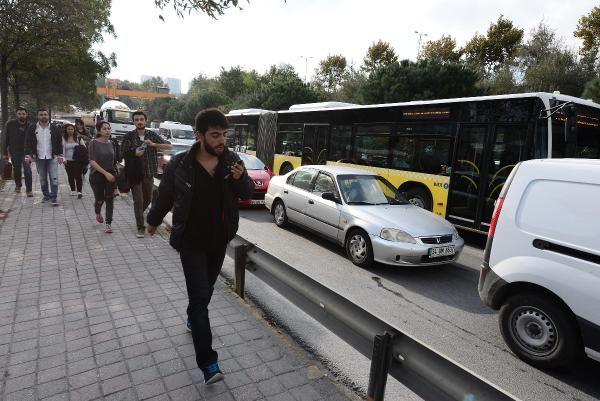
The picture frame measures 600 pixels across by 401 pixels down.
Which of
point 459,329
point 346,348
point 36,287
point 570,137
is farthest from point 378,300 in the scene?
point 570,137

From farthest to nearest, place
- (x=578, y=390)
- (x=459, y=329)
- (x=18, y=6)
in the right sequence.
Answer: (x=18, y=6) < (x=459, y=329) < (x=578, y=390)

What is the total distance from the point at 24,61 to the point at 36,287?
712 inches

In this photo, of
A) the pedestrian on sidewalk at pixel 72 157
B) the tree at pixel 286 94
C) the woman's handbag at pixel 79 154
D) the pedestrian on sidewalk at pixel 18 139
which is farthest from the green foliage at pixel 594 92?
the tree at pixel 286 94

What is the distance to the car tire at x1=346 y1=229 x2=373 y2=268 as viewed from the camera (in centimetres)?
577

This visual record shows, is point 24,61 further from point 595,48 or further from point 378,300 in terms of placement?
point 595,48

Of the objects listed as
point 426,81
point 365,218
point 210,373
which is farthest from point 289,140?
point 426,81

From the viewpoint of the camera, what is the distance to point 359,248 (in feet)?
19.5

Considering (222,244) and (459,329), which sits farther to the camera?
(459,329)

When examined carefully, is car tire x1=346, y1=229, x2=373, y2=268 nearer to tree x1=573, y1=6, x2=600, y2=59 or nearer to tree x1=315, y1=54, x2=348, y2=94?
tree x1=573, y1=6, x2=600, y2=59

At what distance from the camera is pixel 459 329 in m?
4.12

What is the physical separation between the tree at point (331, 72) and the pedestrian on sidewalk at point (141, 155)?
45572 mm

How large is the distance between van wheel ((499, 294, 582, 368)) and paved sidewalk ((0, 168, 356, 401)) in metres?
1.86

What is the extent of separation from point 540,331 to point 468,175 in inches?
202

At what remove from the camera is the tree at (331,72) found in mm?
50719
